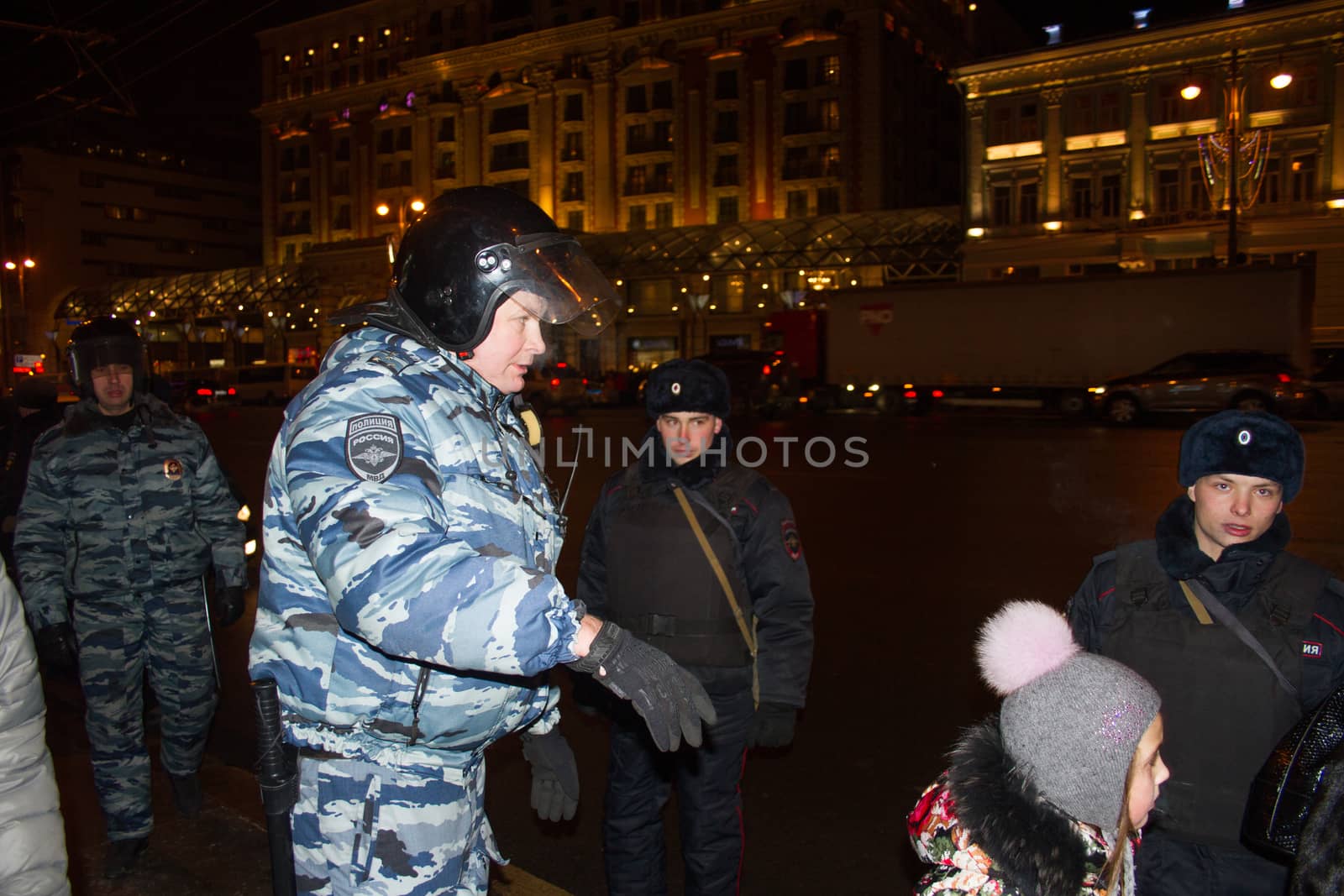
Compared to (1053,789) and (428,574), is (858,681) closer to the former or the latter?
(1053,789)

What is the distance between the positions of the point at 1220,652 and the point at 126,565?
12.8ft

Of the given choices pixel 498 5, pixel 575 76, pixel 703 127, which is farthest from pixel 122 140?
pixel 703 127

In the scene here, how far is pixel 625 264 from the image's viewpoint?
44.9 meters


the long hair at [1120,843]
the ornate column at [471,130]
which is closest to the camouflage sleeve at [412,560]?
the long hair at [1120,843]

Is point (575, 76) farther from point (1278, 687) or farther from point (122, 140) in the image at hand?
point (1278, 687)

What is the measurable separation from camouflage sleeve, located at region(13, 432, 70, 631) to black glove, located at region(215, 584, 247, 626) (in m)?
0.55

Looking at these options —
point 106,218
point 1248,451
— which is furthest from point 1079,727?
point 106,218

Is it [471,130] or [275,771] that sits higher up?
[471,130]

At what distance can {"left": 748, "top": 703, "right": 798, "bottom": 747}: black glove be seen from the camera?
308 cm

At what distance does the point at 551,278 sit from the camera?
209 centimetres

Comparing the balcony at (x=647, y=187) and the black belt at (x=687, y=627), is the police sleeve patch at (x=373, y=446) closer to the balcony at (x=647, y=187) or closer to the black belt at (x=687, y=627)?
the black belt at (x=687, y=627)

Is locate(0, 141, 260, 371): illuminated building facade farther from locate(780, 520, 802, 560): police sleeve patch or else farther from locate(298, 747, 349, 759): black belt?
locate(298, 747, 349, 759): black belt

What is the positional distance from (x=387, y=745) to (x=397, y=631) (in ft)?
1.47

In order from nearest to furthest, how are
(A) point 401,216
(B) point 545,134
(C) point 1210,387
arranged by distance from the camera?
(C) point 1210,387 < (A) point 401,216 < (B) point 545,134
